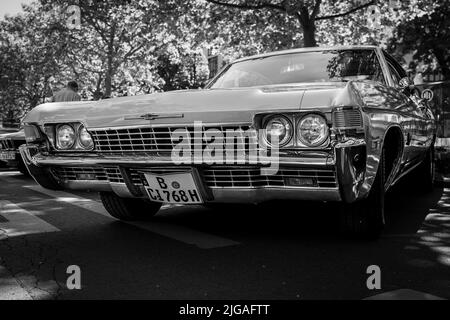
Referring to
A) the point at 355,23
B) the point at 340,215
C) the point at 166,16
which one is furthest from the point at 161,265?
the point at 355,23

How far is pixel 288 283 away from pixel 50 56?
31.9 metres

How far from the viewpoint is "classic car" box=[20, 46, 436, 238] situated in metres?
3.21

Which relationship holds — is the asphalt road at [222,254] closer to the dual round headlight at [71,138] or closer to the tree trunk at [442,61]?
the dual round headlight at [71,138]

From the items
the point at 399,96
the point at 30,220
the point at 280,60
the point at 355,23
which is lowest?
the point at 30,220

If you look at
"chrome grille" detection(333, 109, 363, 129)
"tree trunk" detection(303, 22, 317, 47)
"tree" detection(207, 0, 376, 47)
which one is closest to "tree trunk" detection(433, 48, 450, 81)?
"tree" detection(207, 0, 376, 47)

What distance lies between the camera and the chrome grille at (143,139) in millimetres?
3367

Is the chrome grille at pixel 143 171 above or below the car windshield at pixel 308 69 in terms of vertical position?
below

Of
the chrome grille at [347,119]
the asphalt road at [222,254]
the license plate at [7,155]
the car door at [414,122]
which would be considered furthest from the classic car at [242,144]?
the license plate at [7,155]

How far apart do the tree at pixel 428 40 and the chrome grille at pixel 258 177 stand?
18501mm

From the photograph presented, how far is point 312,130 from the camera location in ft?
10.6

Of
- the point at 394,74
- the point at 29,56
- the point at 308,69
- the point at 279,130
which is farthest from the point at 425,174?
the point at 29,56

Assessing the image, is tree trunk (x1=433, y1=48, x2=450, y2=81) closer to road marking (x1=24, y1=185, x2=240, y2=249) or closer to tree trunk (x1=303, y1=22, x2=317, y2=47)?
tree trunk (x1=303, y1=22, x2=317, y2=47)
